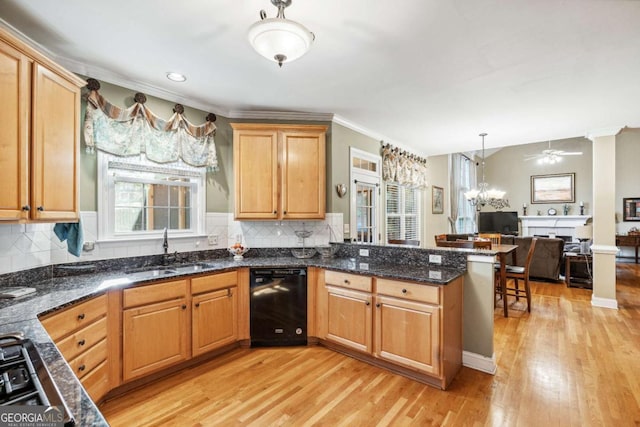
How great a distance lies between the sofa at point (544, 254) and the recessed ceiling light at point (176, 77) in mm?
5025

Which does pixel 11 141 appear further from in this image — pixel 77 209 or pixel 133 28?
pixel 133 28

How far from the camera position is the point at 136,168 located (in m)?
2.88

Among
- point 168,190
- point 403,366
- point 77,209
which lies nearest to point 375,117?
point 168,190

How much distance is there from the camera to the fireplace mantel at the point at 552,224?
29.0ft

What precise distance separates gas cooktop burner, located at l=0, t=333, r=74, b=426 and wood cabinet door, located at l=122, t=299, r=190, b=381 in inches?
50.0

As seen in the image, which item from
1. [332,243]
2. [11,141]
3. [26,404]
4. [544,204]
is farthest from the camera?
[544,204]

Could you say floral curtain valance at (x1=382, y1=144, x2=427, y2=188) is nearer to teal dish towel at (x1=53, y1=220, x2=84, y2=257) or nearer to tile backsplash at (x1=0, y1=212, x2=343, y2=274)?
tile backsplash at (x1=0, y1=212, x2=343, y2=274)

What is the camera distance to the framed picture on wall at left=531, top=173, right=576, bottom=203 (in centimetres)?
916

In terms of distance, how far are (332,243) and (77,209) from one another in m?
2.48

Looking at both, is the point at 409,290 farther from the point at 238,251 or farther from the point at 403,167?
the point at 403,167

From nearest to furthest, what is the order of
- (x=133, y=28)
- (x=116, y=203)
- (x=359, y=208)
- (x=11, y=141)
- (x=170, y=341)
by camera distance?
(x=11, y=141), (x=133, y=28), (x=170, y=341), (x=116, y=203), (x=359, y=208)

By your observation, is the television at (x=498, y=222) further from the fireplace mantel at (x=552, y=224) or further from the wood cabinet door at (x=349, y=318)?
the wood cabinet door at (x=349, y=318)

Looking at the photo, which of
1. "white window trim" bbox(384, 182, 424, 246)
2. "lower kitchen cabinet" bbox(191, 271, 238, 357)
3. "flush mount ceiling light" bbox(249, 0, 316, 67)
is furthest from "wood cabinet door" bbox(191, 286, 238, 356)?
"white window trim" bbox(384, 182, 424, 246)

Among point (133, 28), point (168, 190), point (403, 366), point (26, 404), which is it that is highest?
point (133, 28)
